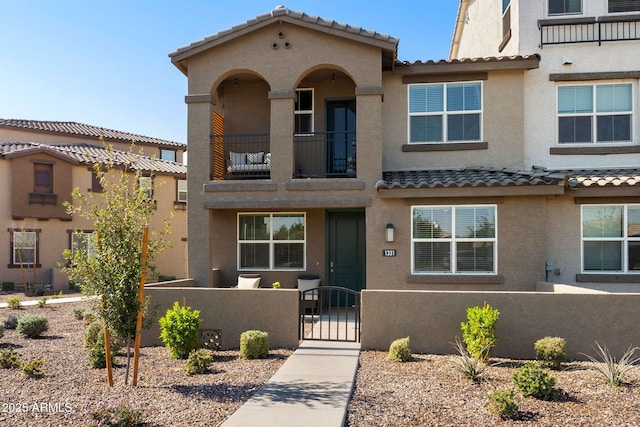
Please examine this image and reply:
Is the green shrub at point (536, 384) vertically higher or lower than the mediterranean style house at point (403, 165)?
lower

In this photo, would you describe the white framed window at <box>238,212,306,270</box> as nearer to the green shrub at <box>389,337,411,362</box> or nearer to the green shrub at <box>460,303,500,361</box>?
the green shrub at <box>389,337,411,362</box>

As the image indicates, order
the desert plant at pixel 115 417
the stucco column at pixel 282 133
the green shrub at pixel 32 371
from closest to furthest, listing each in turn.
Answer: the desert plant at pixel 115 417 → the green shrub at pixel 32 371 → the stucco column at pixel 282 133

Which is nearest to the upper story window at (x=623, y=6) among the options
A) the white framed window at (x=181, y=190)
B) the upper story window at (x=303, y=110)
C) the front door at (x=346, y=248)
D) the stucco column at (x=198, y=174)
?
the upper story window at (x=303, y=110)

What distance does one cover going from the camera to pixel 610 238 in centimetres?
1182

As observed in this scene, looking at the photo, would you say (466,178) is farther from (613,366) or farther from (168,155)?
(168,155)

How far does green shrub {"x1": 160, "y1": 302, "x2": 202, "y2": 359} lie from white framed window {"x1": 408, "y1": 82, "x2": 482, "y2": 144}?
307 inches

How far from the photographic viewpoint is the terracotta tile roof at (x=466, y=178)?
1108 cm

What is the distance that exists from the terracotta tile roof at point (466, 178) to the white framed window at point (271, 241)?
10.7 feet

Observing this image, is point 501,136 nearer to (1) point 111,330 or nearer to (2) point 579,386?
(2) point 579,386

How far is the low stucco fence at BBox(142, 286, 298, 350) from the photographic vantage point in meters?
9.67

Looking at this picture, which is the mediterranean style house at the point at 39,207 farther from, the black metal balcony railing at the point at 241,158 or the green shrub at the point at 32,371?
the green shrub at the point at 32,371

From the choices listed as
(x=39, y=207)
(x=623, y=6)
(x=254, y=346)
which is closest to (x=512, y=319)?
(x=254, y=346)

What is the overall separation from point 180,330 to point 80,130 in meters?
28.2

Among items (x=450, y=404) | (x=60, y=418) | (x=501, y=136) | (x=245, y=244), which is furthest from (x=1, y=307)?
(x=501, y=136)
